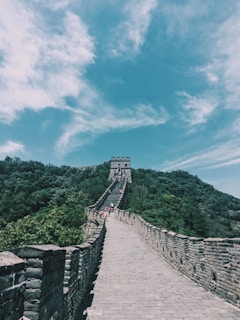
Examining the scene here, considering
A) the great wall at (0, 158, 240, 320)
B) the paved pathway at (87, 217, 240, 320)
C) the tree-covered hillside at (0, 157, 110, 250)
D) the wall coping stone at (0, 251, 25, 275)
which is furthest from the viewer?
the tree-covered hillside at (0, 157, 110, 250)

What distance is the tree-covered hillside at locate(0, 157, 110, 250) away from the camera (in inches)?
515

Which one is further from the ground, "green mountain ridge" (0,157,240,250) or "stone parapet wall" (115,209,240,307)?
"green mountain ridge" (0,157,240,250)

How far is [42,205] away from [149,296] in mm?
35957

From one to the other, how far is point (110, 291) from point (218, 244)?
2838 millimetres

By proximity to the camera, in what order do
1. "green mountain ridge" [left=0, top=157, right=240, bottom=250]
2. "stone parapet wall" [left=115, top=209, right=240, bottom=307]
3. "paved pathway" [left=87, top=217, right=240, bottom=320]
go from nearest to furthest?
1. "paved pathway" [left=87, top=217, right=240, bottom=320]
2. "stone parapet wall" [left=115, top=209, right=240, bottom=307]
3. "green mountain ridge" [left=0, top=157, right=240, bottom=250]

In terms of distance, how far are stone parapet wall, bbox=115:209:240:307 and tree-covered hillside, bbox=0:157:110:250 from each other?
182 inches

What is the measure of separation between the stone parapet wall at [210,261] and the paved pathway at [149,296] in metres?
0.21

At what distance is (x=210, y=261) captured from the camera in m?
6.70

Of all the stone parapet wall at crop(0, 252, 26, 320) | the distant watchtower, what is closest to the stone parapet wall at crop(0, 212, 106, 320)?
the stone parapet wall at crop(0, 252, 26, 320)

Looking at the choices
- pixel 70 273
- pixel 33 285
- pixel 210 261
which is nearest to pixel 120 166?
pixel 210 261

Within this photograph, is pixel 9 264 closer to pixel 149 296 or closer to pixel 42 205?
pixel 149 296

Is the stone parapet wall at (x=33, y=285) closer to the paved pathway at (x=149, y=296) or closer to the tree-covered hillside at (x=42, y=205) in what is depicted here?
the paved pathway at (x=149, y=296)

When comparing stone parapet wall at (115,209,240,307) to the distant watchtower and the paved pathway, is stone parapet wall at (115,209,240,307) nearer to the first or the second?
the paved pathway

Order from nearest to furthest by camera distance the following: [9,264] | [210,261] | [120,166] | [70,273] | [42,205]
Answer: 1. [9,264]
2. [70,273]
3. [210,261]
4. [42,205]
5. [120,166]
